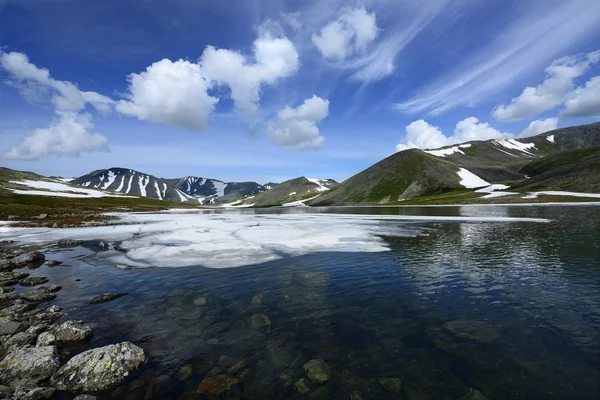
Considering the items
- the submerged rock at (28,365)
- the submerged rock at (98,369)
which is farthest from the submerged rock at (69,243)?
the submerged rock at (98,369)

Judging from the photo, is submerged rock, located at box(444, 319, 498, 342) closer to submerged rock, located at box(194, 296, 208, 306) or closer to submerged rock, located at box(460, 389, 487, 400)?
submerged rock, located at box(460, 389, 487, 400)

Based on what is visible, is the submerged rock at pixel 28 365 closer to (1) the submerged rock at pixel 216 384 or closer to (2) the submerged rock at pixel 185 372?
(2) the submerged rock at pixel 185 372

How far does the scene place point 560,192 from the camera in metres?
134

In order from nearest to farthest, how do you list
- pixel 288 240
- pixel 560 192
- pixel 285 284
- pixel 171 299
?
pixel 171 299
pixel 285 284
pixel 288 240
pixel 560 192

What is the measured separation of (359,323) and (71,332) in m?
13.4

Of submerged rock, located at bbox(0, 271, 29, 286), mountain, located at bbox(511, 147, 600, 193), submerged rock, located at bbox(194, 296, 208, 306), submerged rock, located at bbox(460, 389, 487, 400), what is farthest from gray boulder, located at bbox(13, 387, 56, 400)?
mountain, located at bbox(511, 147, 600, 193)

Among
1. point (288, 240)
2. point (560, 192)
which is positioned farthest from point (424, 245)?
point (560, 192)

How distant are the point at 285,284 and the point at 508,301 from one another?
1362cm

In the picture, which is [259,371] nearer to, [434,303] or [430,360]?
[430,360]

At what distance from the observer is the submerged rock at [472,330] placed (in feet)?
41.5

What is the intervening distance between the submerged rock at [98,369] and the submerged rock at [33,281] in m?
16.0

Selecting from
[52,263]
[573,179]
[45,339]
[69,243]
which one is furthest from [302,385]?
[573,179]

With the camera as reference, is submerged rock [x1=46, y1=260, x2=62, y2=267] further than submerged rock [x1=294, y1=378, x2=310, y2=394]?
Yes

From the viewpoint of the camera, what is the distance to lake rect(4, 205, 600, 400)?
32.5 ft
